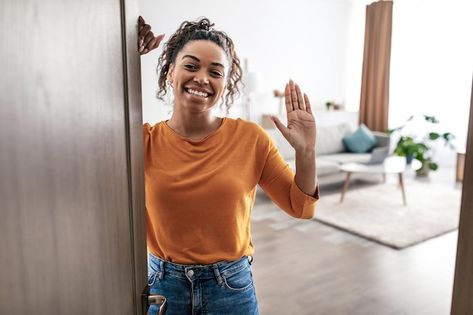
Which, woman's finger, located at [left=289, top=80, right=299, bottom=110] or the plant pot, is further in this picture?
the plant pot

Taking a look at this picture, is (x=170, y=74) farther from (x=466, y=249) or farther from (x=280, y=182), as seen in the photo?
(x=466, y=249)

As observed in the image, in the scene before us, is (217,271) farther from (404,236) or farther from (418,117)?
(418,117)

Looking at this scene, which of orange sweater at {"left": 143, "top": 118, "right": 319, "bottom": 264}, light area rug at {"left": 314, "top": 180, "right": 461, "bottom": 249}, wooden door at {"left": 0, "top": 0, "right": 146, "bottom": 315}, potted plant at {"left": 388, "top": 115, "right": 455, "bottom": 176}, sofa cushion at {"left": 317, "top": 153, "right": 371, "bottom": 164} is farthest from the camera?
potted plant at {"left": 388, "top": 115, "right": 455, "bottom": 176}

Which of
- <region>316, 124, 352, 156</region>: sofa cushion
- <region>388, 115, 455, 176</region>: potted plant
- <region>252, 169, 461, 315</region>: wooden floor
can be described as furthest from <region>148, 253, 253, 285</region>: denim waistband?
<region>388, 115, 455, 176</region>: potted plant

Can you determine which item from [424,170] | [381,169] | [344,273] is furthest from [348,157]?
[344,273]

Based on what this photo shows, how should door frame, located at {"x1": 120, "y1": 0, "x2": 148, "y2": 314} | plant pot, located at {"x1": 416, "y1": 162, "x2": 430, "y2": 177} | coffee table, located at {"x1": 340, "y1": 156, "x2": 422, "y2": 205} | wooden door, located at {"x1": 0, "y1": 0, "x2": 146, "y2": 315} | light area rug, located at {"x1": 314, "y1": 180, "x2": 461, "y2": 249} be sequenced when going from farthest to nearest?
1. plant pot, located at {"x1": 416, "y1": 162, "x2": 430, "y2": 177}
2. coffee table, located at {"x1": 340, "y1": 156, "x2": 422, "y2": 205}
3. light area rug, located at {"x1": 314, "y1": 180, "x2": 461, "y2": 249}
4. door frame, located at {"x1": 120, "y1": 0, "x2": 148, "y2": 314}
5. wooden door, located at {"x1": 0, "y1": 0, "x2": 146, "y2": 315}

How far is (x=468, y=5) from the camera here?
21.6ft

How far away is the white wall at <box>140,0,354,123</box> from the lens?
18.3 ft

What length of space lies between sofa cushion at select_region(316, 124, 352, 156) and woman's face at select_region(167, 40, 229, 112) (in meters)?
5.11

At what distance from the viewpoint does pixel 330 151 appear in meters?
6.30

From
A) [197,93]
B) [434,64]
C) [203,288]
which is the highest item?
[434,64]

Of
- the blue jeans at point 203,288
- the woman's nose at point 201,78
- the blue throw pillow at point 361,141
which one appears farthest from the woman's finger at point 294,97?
the blue throw pillow at point 361,141

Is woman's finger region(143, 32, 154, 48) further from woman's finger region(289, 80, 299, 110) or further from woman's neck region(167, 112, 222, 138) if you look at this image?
woman's finger region(289, 80, 299, 110)

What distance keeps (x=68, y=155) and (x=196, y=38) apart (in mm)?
652
